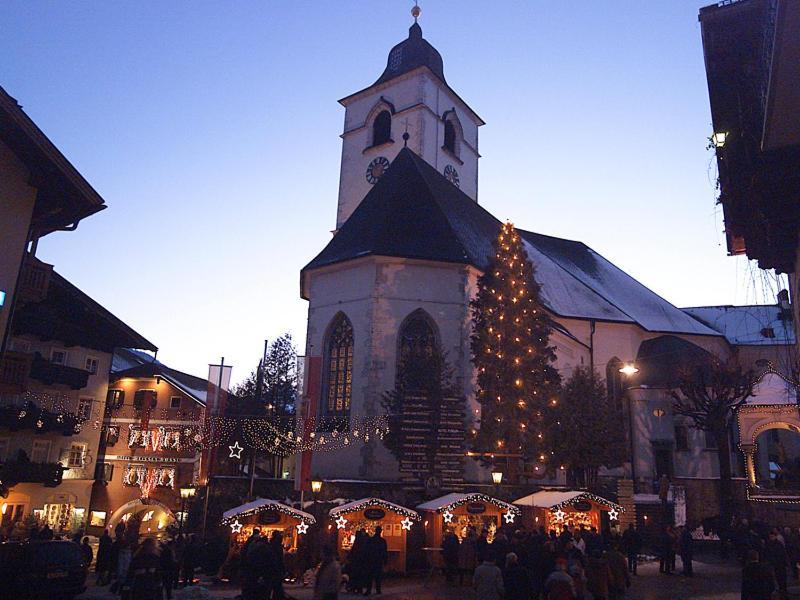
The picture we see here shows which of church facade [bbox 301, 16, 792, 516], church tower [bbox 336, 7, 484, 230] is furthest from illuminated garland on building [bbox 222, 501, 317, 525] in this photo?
church tower [bbox 336, 7, 484, 230]

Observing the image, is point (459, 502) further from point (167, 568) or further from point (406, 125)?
point (406, 125)

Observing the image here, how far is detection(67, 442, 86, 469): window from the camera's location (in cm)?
2603

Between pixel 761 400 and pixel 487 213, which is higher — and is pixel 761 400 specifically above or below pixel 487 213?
below

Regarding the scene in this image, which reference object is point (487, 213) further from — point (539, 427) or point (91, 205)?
point (91, 205)

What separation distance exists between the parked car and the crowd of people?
723 centimetres

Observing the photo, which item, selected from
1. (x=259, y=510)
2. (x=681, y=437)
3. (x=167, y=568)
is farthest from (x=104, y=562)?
(x=681, y=437)

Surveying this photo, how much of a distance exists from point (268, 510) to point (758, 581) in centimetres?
1016

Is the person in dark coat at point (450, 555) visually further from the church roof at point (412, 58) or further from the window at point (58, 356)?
the church roof at point (412, 58)

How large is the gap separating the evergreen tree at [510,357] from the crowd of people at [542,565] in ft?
16.5

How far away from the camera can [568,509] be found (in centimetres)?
1805

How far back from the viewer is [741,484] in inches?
1015

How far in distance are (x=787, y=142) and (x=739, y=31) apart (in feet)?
9.00

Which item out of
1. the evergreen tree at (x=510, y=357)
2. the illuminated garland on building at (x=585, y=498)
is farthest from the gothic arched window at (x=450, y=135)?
the illuminated garland on building at (x=585, y=498)

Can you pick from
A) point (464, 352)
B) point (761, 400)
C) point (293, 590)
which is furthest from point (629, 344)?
point (293, 590)
